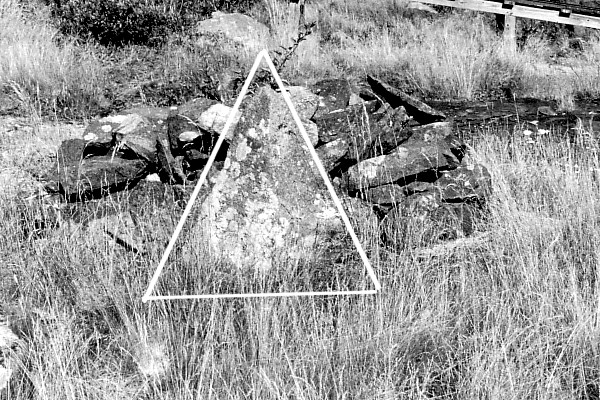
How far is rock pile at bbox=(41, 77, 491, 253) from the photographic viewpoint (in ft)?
16.9

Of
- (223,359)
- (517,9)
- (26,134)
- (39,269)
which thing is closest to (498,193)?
(223,359)

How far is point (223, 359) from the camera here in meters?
3.39

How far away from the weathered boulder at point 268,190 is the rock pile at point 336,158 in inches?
11.9

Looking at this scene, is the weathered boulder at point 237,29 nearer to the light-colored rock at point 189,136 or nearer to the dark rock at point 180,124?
the dark rock at point 180,124

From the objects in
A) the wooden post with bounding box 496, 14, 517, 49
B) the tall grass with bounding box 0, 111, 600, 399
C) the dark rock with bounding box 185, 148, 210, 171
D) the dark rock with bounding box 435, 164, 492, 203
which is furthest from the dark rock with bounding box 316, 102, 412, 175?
the wooden post with bounding box 496, 14, 517, 49

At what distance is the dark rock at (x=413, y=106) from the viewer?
629 cm

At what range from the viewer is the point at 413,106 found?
249 inches

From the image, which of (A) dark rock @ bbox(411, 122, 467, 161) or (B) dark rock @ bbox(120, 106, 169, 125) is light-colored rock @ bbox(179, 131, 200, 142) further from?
(A) dark rock @ bbox(411, 122, 467, 161)

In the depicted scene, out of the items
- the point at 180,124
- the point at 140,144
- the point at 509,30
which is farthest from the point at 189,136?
the point at 509,30

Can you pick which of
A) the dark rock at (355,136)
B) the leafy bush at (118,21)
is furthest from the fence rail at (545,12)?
the dark rock at (355,136)

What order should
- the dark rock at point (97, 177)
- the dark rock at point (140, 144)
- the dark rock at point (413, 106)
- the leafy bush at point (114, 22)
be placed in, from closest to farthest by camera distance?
the dark rock at point (97, 177)
the dark rock at point (140, 144)
the dark rock at point (413, 106)
the leafy bush at point (114, 22)

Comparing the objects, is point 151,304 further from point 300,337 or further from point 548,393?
point 548,393

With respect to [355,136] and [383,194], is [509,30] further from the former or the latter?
[383,194]

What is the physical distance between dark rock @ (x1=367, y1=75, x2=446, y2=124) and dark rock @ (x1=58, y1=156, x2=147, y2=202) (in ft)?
7.81
